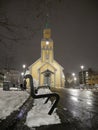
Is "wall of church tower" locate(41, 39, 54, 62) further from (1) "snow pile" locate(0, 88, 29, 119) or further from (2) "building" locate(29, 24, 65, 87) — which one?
(1) "snow pile" locate(0, 88, 29, 119)

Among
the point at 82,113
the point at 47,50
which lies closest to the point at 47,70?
the point at 47,50

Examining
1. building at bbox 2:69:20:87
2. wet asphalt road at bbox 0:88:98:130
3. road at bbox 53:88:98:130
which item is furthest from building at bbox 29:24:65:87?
wet asphalt road at bbox 0:88:98:130

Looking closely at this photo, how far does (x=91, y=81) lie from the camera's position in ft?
364

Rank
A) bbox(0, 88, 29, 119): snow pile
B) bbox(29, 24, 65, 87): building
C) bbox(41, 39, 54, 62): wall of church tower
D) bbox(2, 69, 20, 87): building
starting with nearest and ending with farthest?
bbox(0, 88, 29, 119): snow pile < bbox(2, 69, 20, 87): building < bbox(29, 24, 65, 87): building < bbox(41, 39, 54, 62): wall of church tower

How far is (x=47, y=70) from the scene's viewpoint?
58.3m

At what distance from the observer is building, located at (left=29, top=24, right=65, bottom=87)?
58.6 metres

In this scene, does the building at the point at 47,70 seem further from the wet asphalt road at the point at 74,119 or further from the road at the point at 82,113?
the wet asphalt road at the point at 74,119

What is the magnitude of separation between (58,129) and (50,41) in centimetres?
6177

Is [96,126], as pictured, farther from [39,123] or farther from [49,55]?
[49,55]

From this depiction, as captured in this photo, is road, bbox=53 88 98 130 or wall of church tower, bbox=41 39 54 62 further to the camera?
wall of church tower, bbox=41 39 54 62

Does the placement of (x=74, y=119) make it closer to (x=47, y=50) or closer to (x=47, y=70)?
(x=47, y=70)

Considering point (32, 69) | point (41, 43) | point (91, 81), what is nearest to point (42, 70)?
point (32, 69)

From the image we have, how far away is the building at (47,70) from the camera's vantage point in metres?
58.6

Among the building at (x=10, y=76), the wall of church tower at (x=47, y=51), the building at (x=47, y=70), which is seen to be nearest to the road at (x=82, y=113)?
the building at (x=10, y=76)
